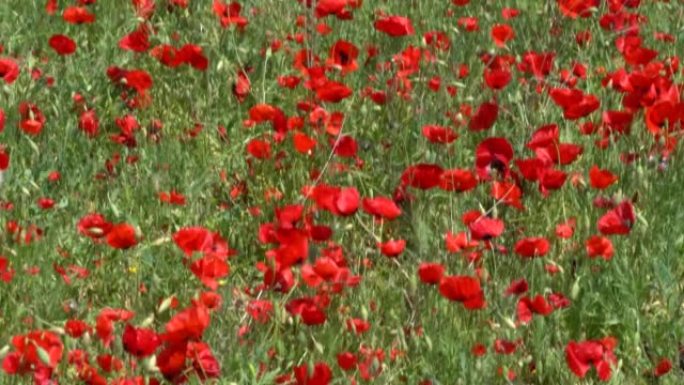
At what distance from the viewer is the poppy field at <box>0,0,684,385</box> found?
8.33 ft

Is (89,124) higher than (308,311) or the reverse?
the reverse

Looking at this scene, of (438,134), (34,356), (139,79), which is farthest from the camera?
(139,79)

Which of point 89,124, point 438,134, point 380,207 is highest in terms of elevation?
point 380,207

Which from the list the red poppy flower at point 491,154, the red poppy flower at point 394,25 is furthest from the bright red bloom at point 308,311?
the red poppy flower at point 394,25

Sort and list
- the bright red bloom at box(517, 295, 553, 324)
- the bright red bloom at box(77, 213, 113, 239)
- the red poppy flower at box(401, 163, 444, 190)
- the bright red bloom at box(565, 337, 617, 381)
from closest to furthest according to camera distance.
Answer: the bright red bloom at box(565, 337, 617, 381) < the bright red bloom at box(517, 295, 553, 324) < the bright red bloom at box(77, 213, 113, 239) < the red poppy flower at box(401, 163, 444, 190)

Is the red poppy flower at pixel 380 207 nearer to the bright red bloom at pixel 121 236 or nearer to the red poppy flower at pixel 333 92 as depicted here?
the bright red bloom at pixel 121 236

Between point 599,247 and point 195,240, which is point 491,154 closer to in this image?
point 599,247

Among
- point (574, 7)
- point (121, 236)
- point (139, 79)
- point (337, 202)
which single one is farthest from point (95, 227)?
point (574, 7)

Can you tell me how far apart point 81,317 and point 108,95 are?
1.44 meters

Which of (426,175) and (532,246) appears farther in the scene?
(426,175)

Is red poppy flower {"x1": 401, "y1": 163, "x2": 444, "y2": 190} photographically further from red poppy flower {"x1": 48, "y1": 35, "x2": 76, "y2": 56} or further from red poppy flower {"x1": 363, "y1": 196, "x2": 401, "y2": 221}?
red poppy flower {"x1": 48, "y1": 35, "x2": 76, "y2": 56}

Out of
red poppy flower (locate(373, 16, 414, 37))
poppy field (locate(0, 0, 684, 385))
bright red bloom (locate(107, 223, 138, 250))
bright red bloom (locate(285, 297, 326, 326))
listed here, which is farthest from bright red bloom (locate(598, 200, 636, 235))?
red poppy flower (locate(373, 16, 414, 37))

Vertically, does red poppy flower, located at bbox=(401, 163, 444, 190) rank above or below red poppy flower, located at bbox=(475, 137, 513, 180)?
above

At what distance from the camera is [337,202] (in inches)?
106
